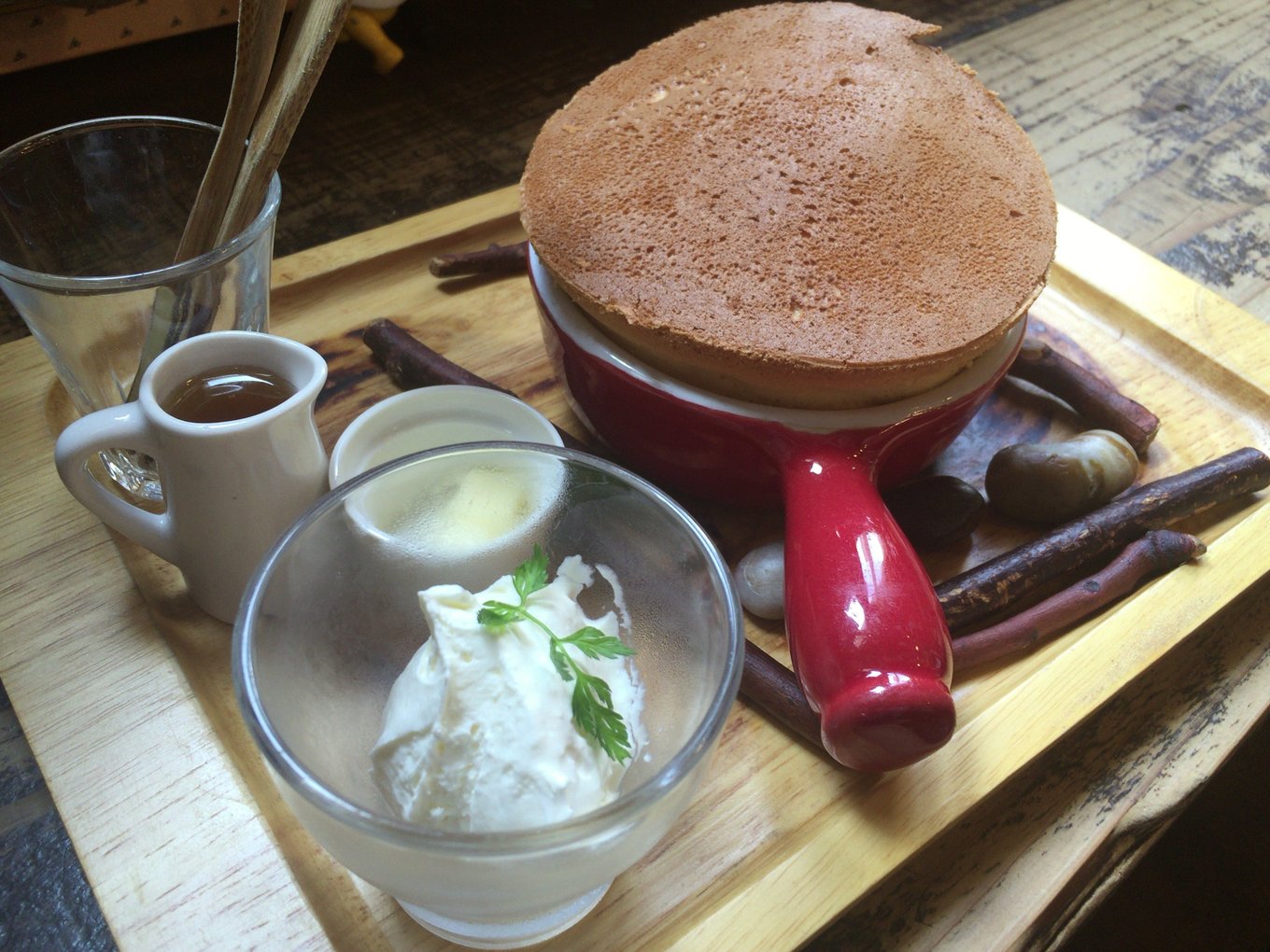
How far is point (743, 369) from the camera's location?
57cm

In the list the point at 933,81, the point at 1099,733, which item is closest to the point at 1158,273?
the point at 933,81

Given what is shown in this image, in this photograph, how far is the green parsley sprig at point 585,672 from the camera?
435 mm

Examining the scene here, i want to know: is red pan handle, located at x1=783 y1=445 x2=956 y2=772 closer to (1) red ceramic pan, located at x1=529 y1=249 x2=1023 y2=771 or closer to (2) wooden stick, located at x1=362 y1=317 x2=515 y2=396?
(1) red ceramic pan, located at x1=529 y1=249 x2=1023 y2=771

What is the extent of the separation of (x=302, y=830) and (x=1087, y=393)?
0.55 metres

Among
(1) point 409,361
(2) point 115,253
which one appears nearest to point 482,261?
(1) point 409,361

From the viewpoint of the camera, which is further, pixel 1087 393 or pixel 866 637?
pixel 1087 393

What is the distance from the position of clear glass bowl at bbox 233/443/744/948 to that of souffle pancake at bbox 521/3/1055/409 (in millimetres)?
122

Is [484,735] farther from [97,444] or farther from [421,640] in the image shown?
[97,444]

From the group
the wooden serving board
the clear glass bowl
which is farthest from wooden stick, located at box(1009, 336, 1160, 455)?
the clear glass bowl

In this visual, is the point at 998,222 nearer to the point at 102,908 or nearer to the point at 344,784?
the point at 344,784

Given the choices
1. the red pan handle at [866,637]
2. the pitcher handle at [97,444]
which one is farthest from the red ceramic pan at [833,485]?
the pitcher handle at [97,444]

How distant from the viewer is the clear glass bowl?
14.9 inches

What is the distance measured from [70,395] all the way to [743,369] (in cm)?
42

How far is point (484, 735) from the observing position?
16.5 inches
